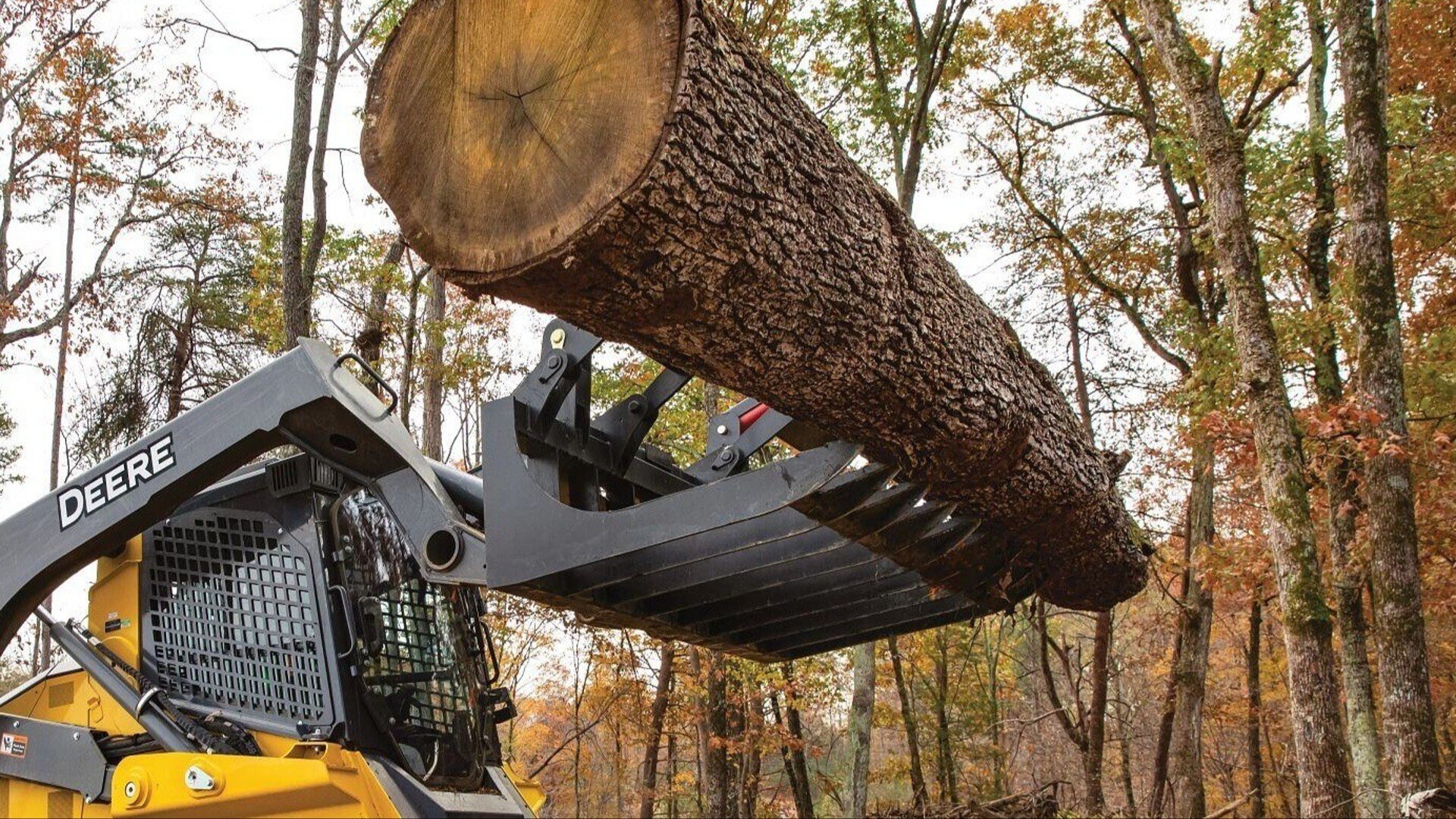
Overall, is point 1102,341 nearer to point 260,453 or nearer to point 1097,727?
point 1097,727

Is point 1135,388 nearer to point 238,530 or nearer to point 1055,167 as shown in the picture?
point 1055,167

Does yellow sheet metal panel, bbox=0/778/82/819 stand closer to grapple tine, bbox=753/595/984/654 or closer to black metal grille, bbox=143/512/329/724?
black metal grille, bbox=143/512/329/724

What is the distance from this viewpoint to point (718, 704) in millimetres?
14617

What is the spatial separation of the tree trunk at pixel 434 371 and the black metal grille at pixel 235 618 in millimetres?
10041

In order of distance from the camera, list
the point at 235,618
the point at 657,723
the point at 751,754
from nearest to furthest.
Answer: the point at 235,618
the point at 657,723
the point at 751,754

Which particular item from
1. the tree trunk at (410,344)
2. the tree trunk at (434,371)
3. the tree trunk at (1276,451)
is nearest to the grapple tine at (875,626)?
the tree trunk at (1276,451)

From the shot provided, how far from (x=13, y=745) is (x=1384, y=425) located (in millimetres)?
8258

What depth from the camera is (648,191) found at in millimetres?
1892

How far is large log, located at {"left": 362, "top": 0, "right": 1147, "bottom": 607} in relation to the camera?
1.92m

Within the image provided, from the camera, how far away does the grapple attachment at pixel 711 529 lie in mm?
2797

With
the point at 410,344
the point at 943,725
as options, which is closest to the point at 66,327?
the point at 410,344

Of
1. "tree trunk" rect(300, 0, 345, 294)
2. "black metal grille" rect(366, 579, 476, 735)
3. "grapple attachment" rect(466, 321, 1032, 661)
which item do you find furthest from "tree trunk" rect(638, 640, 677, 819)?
"black metal grille" rect(366, 579, 476, 735)

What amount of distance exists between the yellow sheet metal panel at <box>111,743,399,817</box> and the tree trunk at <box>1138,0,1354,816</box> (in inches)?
273

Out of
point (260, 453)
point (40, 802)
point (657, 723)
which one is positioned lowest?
point (657, 723)
